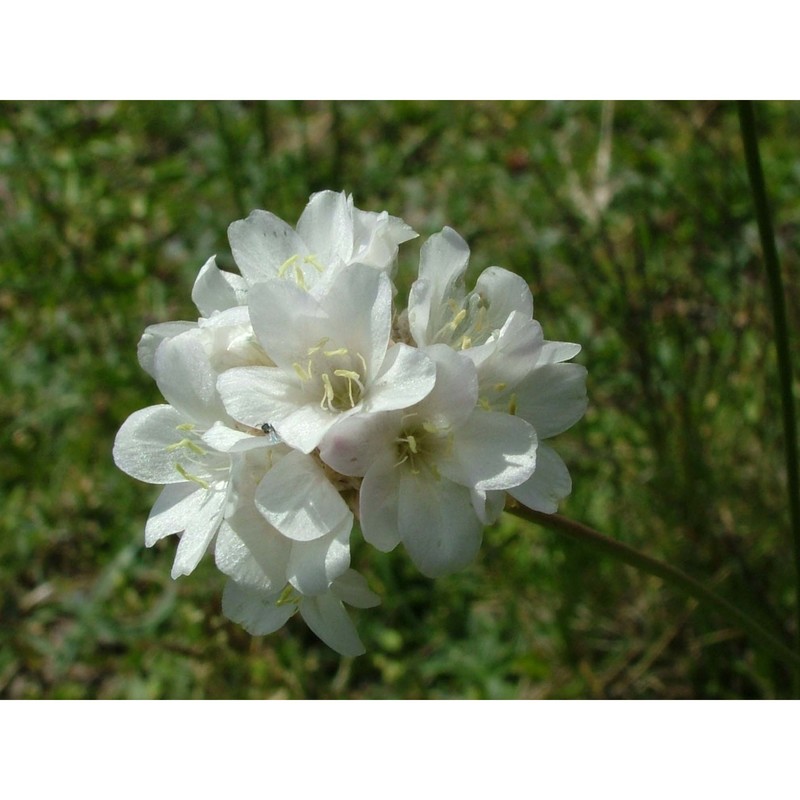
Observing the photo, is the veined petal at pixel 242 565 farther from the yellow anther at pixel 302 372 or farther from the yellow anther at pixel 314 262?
the yellow anther at pixel 314 262

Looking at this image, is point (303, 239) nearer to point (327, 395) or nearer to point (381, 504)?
point (327, 395)

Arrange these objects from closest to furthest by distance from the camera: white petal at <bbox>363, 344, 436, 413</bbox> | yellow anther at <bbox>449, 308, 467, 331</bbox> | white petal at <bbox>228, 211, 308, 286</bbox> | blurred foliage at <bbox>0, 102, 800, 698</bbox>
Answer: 1. white petal at <bbox>363, 344, 436, 413</bbox>
2. yellow anther at <bbox>449, 308, 467, 331</bbox>
3. white petal at <bbox>228, 211, 308, 286</bbox>
4. blurred foliage at <bbox>0, 102, 800, 698</bbox>

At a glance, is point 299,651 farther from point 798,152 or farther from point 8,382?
point 798,152

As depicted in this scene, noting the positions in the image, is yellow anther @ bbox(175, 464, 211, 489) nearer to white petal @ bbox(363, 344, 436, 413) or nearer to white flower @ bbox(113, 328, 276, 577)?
white flower @ bbox(113, 328, 276, 577)

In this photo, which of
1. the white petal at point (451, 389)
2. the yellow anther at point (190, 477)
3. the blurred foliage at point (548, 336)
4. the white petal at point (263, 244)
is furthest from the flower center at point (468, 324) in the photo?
the blurred foliage at point (548, 336)

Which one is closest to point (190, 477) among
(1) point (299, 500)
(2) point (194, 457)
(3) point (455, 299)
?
(2) point (194, 457)

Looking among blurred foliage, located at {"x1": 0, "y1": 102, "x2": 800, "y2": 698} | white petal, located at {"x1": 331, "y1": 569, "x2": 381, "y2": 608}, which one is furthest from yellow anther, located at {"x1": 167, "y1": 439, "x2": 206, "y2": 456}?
blurred foliage, located at {"x1": 0, "y1": 102, "x2": 800, "y2": 698}

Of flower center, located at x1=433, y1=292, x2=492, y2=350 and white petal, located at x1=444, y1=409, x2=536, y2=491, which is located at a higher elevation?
flower center, located at x1=433, y1=292, x2=492, y2=350

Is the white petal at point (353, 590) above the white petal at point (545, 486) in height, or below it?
below
